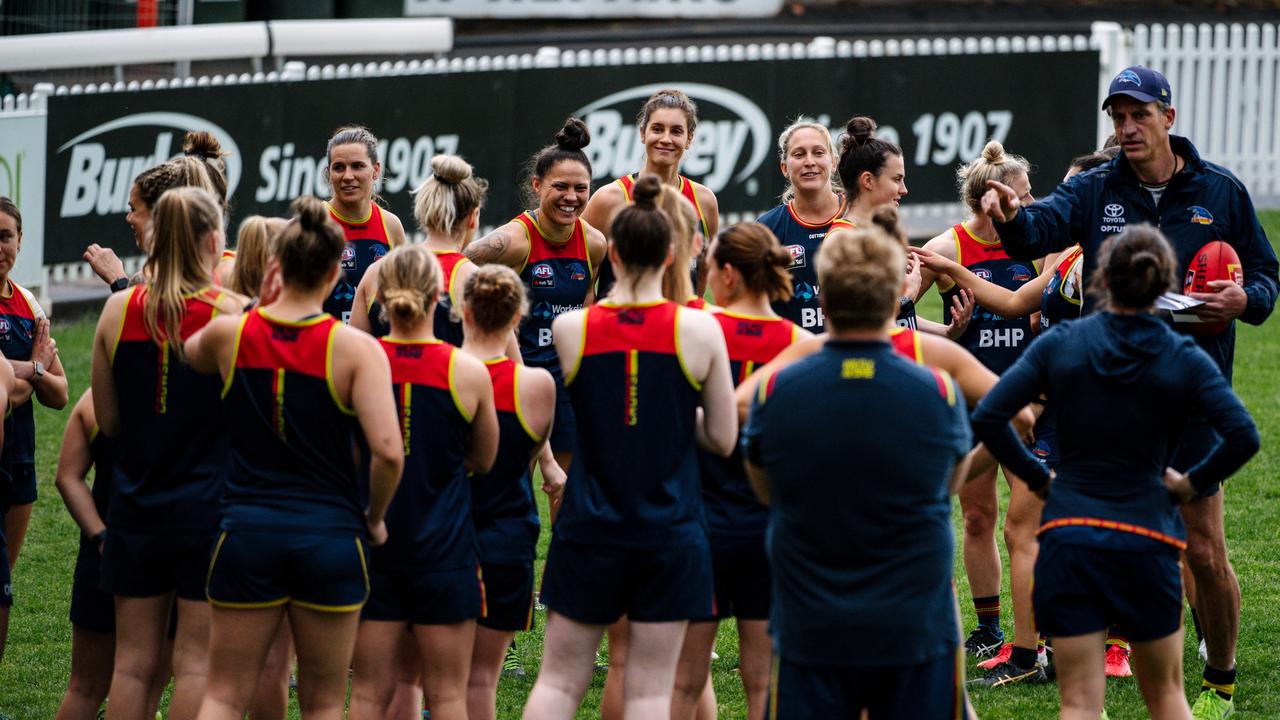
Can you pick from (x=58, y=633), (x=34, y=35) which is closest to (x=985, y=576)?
(x=58, y=633)

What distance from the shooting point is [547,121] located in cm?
1574

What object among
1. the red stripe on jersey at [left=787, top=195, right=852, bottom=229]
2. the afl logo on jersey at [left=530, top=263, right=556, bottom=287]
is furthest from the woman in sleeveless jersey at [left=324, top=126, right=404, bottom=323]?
the red stripe on jersey at [left=787, top=195, right=852, bottom=229]

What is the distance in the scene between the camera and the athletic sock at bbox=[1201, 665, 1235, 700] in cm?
604

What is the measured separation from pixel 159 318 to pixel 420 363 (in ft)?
2.77

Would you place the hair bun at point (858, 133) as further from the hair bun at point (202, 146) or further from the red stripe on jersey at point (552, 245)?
the hair bun at point (202, 146)

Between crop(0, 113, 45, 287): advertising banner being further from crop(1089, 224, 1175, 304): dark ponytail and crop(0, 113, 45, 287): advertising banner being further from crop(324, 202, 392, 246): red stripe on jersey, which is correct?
crop(1089, 224, 1175, 304): dark ponytail

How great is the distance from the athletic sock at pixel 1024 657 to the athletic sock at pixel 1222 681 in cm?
72

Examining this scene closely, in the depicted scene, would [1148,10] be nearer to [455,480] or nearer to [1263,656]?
[1263,656]

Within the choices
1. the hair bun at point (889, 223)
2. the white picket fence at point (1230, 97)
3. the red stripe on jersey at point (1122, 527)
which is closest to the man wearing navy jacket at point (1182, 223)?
the hair bun at point (889, 223)

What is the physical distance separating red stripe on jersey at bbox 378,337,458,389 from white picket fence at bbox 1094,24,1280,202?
14.8 m

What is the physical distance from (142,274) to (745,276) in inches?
78.7

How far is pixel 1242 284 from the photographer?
237 inches

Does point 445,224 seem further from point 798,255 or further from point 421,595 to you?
point 421,595

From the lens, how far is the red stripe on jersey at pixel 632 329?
4523 millimetres
